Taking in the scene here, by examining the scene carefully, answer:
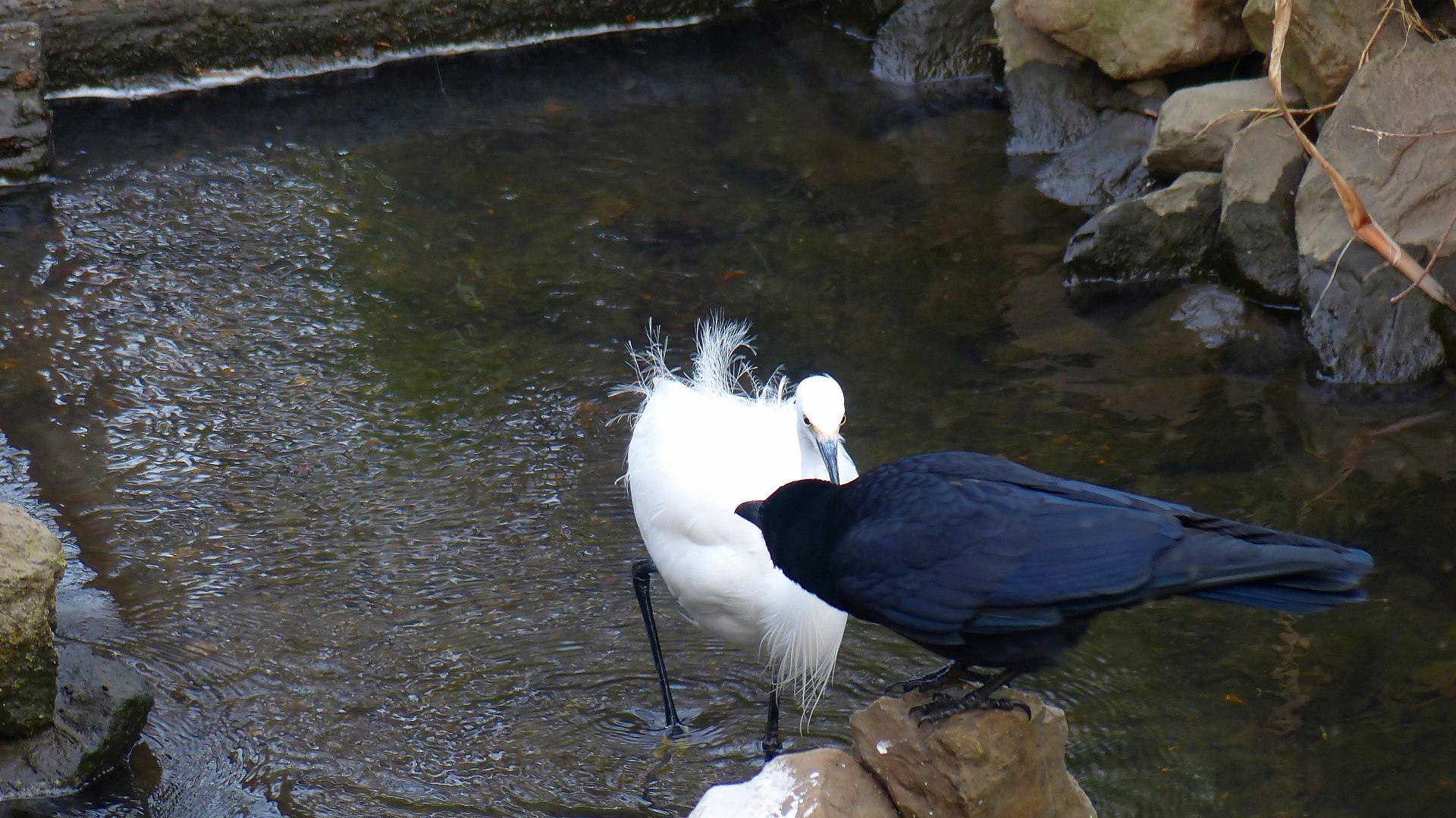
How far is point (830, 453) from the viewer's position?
10.4ft

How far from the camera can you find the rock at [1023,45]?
23.4ft

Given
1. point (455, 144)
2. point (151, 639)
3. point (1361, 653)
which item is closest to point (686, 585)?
point (151, 639)

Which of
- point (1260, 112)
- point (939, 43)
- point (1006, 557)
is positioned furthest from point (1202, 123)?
point (1006, 557)

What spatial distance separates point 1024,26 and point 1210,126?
63.8 inches

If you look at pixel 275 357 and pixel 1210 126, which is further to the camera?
pixel 1210 126

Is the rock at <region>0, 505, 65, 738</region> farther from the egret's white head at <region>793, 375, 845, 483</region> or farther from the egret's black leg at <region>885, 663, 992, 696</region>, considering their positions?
the egret's black leg at <region>885, 663, 992, 696</region>

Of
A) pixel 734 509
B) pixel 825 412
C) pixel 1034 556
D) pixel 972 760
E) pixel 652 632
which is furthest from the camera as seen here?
pixel 652 632

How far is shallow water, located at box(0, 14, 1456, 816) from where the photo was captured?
3566 mm

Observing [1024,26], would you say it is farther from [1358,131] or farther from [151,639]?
[151,639]

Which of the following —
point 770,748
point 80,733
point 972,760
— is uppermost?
point 972,760

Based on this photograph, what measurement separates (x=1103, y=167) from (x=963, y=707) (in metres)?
4.53

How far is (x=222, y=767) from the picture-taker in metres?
3.49

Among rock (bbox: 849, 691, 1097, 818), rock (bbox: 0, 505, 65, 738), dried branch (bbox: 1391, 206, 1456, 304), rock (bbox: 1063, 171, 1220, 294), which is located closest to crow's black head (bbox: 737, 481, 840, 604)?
rock (bbox: 849, 691, 1097, 818)

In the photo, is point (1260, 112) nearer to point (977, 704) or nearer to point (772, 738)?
point (772, 738)
